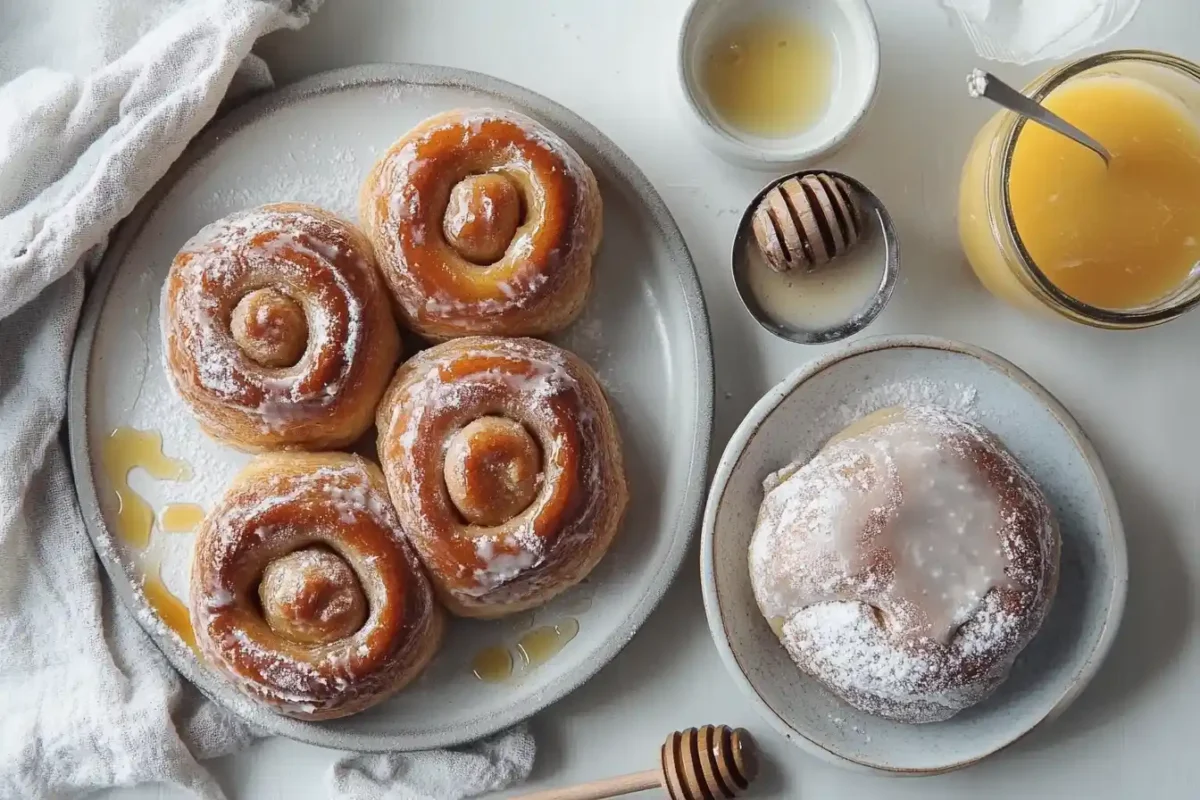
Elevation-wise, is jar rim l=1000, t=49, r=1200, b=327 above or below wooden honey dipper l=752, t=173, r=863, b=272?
above

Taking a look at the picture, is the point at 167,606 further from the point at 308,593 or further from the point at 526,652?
the point at 526,652

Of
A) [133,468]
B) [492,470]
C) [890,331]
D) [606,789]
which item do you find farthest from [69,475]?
[890,331]

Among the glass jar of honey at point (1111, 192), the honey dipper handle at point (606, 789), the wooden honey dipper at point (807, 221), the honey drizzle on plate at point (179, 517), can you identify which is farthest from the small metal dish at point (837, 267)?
the honey drizzle on plate at point (179, 517)

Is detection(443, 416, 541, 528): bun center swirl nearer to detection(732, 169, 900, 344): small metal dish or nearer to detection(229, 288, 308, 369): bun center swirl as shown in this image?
detection(229, 288, 308, 369): bun center swirl

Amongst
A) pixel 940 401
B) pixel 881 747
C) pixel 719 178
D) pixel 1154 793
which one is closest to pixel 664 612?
pixel 881 747

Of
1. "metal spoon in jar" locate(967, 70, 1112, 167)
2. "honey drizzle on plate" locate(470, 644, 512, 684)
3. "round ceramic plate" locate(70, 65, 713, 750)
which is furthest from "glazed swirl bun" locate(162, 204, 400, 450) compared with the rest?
"metal spoon in jar" locate(967, 70, 1112, 167)

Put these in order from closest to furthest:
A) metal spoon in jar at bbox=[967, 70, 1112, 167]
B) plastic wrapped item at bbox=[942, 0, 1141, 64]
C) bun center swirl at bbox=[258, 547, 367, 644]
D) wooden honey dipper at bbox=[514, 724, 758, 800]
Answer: metal spoon in jar at bbox=[967, 70, 1112, 167]
bun center swirl at bbox=[258, 547, 367, 644]
wooden honey dipper at bbox=[514, 724, 758, 800]
plastic wrapped item at bbox=[942, 0, 1141, 64]
